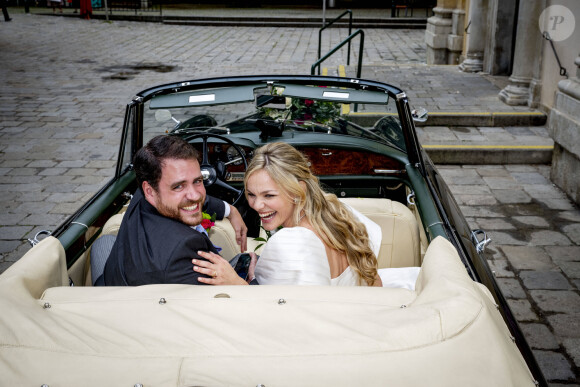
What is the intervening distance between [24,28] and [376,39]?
495 inches

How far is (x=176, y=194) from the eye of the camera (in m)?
2.41

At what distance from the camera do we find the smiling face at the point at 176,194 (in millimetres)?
2400

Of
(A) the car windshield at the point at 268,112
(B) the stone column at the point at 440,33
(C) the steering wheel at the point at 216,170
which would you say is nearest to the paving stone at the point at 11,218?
(A) the car windshield at the point at 268,112

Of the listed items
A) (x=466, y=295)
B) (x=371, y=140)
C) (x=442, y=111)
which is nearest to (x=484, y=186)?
(x=442, y=111)

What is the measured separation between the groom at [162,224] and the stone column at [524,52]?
7818mm

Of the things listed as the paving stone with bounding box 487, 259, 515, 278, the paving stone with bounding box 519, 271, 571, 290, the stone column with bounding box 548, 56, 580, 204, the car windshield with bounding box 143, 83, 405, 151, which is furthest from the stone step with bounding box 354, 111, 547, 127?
the car windshield with bounding box 143, 83, 405, 151

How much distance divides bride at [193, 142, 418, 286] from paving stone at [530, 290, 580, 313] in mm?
2109

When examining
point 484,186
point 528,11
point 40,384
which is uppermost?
point 528,11

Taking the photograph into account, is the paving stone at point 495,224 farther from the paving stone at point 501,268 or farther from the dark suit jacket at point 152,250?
the dark suit jacket at point 152,250

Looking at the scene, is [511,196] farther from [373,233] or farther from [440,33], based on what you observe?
[440,33]

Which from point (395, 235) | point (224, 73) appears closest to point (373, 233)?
point (395, 235)

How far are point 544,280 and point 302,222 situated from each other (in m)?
2.86

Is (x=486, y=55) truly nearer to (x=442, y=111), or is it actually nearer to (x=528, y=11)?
(x=528, y=11)

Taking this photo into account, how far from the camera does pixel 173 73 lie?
1320 cm
